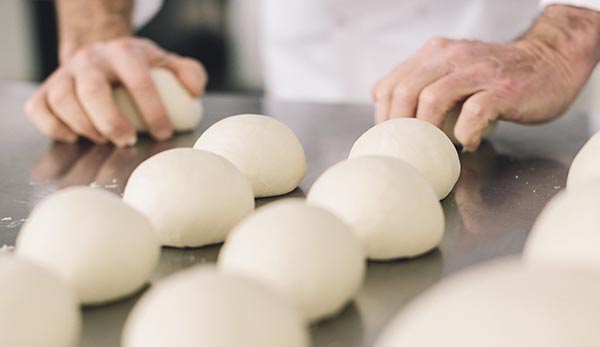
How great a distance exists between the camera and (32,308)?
0.72 m

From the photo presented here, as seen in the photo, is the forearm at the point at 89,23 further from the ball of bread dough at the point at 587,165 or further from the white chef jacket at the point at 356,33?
the ball of bread dough at the point at 587,165

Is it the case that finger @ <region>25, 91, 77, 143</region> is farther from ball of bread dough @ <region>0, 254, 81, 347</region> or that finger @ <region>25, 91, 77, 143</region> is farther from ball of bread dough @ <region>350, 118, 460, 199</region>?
ball of bread dough @ <region>0, 254, 81, 347</region>

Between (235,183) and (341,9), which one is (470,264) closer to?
(235,183)

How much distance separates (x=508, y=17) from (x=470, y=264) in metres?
1.28

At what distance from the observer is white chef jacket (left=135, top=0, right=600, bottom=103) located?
208 cm

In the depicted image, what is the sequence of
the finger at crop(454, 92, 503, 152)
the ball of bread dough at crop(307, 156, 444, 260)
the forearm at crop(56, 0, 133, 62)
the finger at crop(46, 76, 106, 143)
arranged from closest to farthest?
the ball of bread dough at crop(307, 156, 444, 260), the finger at crop(454, 92, 503, 152), the finger at crop(46, 76, 106, 143), the forearm at crop(56, 0, 133, 62)

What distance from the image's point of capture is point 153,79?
1826 mm

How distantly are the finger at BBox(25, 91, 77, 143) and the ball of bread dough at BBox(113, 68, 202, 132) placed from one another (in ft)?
0.46

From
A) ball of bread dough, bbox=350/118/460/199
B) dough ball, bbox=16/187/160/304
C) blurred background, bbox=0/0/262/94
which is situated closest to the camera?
dough ball, bbox=16/187/160/304

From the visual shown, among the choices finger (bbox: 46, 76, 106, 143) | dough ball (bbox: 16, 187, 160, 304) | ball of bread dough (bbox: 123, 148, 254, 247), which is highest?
dough ball (bbox: 16, 187, 160, 304)

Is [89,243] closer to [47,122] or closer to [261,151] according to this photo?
[261,151]

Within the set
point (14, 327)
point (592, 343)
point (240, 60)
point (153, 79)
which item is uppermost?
point (592, 343)

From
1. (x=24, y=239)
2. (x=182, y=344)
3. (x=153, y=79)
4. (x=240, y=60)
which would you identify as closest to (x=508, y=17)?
(x=153, y=79)

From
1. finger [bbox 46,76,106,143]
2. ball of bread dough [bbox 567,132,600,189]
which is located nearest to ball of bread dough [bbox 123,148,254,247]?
ball of bread dough [bbox 567,132,600,189]
